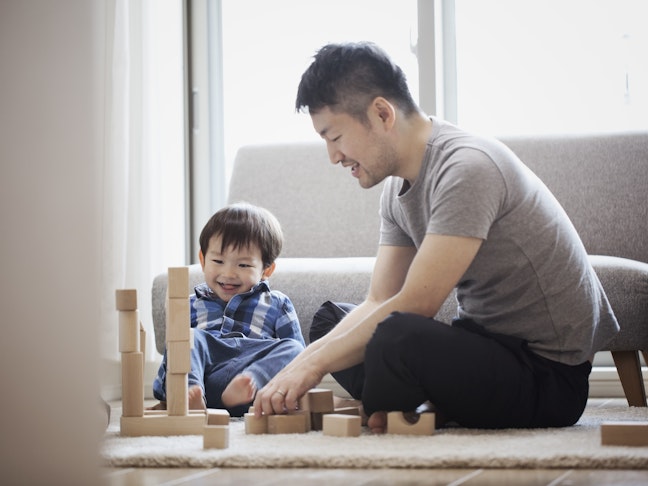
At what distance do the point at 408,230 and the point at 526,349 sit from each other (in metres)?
0.34

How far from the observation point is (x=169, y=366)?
5.58 feet

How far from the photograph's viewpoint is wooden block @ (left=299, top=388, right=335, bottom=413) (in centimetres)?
181

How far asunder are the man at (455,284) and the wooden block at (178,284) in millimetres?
243

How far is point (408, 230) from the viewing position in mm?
1919

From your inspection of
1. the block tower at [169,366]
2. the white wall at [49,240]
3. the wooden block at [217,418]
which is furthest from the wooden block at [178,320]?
the white wall at [49,240]

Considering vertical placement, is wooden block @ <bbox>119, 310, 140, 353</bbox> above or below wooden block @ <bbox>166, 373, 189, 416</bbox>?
above

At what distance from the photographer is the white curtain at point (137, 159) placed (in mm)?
3117

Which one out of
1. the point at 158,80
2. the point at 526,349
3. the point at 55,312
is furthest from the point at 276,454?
the point at 158,80

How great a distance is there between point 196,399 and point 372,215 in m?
1.34

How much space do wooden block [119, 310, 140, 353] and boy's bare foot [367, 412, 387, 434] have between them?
0.46m

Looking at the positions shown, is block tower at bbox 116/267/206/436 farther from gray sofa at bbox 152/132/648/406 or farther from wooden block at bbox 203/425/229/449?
gray sofa at bbox 152/132/648/406

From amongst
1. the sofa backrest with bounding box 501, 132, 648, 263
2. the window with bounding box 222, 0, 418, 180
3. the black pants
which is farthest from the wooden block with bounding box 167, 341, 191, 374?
the window with bounding box 222, 0, 418, 180

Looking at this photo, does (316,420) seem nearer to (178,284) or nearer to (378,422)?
(378,422)

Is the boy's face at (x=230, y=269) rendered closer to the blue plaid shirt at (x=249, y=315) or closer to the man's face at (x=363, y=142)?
the blue plaid shirt at (x=249, y=315)
